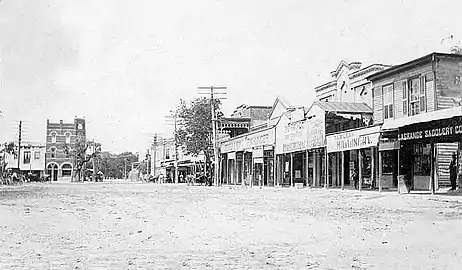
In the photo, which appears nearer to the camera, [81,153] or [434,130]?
[434,130]

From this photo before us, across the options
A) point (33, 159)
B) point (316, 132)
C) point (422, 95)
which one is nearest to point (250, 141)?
point (316, 132)

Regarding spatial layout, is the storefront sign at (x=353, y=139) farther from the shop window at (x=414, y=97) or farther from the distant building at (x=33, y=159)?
the distant building at (x=33, y=159)

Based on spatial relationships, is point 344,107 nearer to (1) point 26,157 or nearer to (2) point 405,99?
(2) point 405,99

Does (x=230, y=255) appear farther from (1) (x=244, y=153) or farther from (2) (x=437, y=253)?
(1) (x=244, y=153)

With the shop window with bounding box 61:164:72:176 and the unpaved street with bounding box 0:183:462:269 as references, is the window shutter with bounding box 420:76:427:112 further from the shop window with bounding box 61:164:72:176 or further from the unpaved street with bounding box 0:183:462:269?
the shop window with bounding box 61:164:72:176

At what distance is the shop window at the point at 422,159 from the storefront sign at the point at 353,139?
2427 millimetres

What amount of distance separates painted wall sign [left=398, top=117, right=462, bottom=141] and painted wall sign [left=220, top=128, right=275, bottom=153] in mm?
19338

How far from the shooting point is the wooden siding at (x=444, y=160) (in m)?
29.1

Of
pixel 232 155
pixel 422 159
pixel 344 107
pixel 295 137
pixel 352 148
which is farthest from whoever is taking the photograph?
pixel 232 155

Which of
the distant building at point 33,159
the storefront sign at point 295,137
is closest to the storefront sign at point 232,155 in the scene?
the storefront sign at point 295,137

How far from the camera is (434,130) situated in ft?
74.8

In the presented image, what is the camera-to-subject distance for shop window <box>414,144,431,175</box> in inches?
1127

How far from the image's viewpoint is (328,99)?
45812mm

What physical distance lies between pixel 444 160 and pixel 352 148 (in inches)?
165
